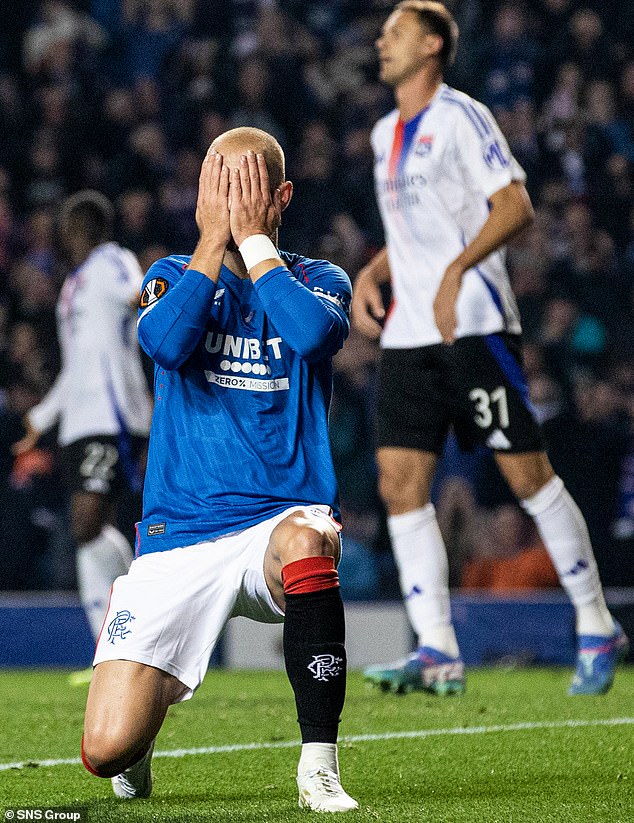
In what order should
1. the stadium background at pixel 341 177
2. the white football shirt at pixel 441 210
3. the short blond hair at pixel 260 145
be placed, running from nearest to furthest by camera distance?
the short blond hair at pixel 260 145
the white football shirt at pixel 441 210
the stadium background at pixel 341 177

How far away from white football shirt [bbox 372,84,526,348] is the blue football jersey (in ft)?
8.12

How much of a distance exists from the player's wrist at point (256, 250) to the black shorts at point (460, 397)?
2.58 m

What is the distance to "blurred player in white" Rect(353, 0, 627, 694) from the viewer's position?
584cm

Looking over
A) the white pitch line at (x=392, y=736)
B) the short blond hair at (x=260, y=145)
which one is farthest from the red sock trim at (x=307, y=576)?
the white pitch line at (x=392, y=736)

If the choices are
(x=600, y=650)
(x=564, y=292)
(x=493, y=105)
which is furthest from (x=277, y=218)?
(x=493, y=105)

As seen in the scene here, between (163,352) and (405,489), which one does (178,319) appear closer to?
(163,352)

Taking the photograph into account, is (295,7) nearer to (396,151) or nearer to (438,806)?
(396,151)

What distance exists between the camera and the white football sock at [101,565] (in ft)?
23.5

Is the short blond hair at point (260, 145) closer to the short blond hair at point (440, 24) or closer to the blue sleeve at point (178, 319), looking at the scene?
the blue sleeve at point (178, 319)

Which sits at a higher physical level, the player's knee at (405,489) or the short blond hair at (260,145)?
the short blond hair at (260,145)

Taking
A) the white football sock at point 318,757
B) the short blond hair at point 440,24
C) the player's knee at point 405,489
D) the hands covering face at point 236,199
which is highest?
the short blond hair at point 440,24

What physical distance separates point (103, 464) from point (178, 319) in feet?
12.9

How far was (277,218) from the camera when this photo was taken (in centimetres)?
356

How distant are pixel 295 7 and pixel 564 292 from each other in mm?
3825
